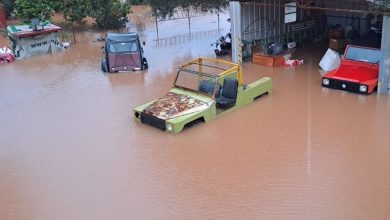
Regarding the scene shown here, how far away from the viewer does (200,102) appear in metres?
12.3

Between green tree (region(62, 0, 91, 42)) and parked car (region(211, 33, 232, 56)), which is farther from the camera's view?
green tree (region(62, 0, 91, 42))

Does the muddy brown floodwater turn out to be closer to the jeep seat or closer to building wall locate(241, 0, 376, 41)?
the jeep seat

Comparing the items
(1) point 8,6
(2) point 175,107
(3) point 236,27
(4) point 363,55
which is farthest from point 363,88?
(1) point 8,6

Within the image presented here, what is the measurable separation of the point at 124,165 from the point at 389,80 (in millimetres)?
8607

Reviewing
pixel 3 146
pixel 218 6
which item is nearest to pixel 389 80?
pixel 3 146

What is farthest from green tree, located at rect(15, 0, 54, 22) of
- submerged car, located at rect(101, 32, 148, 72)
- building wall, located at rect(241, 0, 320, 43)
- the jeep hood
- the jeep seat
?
the jeep seat

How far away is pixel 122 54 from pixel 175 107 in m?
6.67

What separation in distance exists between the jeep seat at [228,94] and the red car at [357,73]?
11.8 ft

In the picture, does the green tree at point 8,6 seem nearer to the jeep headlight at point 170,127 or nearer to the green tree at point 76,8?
the green tree at point 76,8

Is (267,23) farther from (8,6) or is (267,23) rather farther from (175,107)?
(8,6)

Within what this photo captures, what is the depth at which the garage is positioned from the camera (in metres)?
17.7

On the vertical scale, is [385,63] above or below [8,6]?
below

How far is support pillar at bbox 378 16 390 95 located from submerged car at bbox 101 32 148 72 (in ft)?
29.6

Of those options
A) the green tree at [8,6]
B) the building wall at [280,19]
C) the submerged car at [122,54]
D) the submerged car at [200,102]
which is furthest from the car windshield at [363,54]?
the green tree at [8,6]
